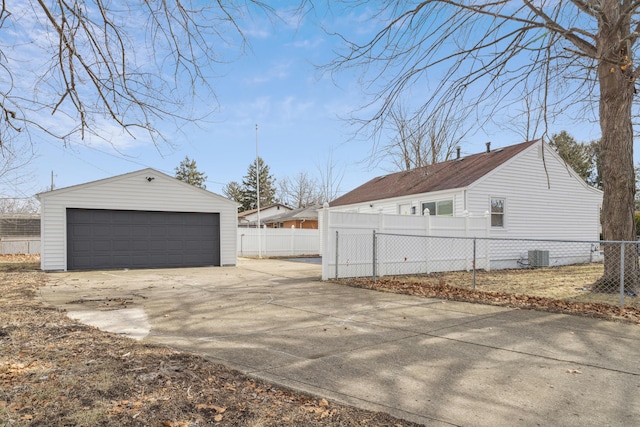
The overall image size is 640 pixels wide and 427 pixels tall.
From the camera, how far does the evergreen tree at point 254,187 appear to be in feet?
190

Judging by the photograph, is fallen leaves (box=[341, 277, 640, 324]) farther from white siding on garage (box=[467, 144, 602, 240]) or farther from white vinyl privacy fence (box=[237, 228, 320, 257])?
white vinyl privacy fence (box=[237, 228, 320, 257])

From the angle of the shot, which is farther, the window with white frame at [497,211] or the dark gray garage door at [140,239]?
the window with white frame at [497,211]

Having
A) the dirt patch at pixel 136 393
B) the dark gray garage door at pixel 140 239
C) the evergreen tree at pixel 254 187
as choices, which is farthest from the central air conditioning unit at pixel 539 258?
the evergreen tree at pixel 254 187

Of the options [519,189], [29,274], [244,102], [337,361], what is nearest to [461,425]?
[337,361]

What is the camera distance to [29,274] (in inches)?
488

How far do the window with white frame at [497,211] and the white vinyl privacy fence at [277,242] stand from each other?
10.9 metres

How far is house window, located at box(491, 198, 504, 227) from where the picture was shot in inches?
615

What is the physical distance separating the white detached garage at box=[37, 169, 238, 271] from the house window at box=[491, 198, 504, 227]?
10331 mm

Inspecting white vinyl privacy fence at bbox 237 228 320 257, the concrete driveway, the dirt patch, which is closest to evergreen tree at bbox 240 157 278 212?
white vinyl privacy fence at bbox 237 228 320 257

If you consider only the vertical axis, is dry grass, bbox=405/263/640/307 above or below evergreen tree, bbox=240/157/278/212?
below

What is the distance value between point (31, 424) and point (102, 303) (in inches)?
206

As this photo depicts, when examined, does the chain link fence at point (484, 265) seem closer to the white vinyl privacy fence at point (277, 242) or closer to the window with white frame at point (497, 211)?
the window with white frame at point (497, 211)

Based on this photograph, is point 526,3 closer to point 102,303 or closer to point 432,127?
point 432,127

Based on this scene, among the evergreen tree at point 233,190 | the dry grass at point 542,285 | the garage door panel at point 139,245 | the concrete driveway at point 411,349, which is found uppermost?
the evergreen tree at point 233,190
